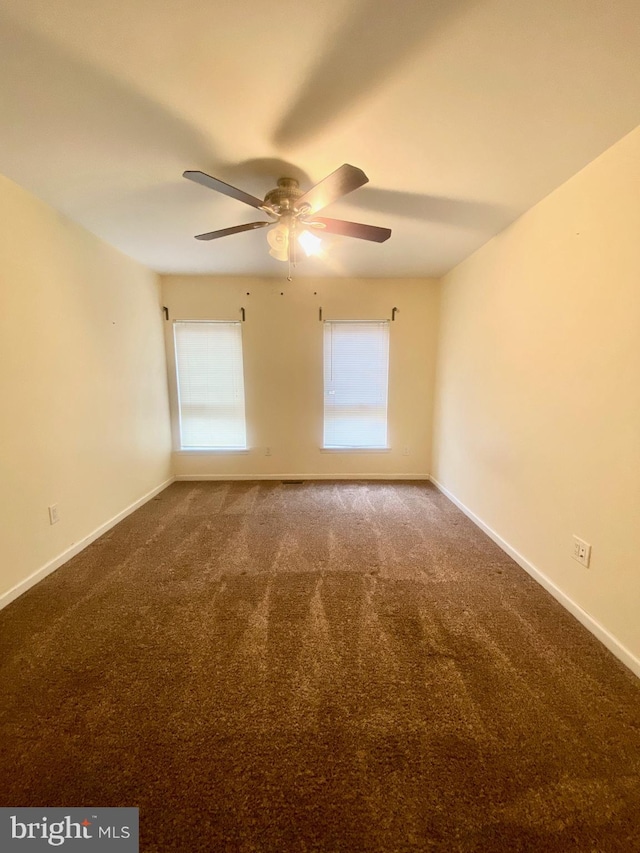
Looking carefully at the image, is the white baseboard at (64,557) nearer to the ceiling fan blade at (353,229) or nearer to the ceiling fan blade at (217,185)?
the ceiling fan blade at (217,185)

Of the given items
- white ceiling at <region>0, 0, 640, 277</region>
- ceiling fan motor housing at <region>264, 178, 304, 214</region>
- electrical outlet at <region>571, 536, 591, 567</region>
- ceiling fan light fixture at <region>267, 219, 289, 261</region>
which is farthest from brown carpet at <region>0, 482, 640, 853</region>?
white ceiling at <region>0, 0, 640, 277</region>

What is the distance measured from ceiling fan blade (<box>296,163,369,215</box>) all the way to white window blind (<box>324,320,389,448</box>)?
2.09m

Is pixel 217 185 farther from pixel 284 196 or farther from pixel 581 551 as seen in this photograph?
pixel 581 551

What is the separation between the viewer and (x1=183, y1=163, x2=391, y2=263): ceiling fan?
1455mm

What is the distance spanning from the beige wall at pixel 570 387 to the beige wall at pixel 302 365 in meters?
1.05

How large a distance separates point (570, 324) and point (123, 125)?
8.06ft

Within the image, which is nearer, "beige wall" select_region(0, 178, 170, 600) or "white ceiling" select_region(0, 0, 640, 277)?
"white ceiling" select_region(0, 0, 640, 277)

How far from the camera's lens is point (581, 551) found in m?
1.74

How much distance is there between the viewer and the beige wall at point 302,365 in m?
3.72

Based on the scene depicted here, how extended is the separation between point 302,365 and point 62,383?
2.29 metres

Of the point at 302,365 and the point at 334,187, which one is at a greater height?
the point at 334,187

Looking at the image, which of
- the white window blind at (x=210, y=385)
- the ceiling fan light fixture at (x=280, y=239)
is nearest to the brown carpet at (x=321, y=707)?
the white window blind at (x=210, y=385)

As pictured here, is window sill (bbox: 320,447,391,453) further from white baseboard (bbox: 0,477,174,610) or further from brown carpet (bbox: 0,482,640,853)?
white baseboard (bbox: 0,477,174,610)

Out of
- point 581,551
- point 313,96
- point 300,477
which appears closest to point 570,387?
point 581,551
